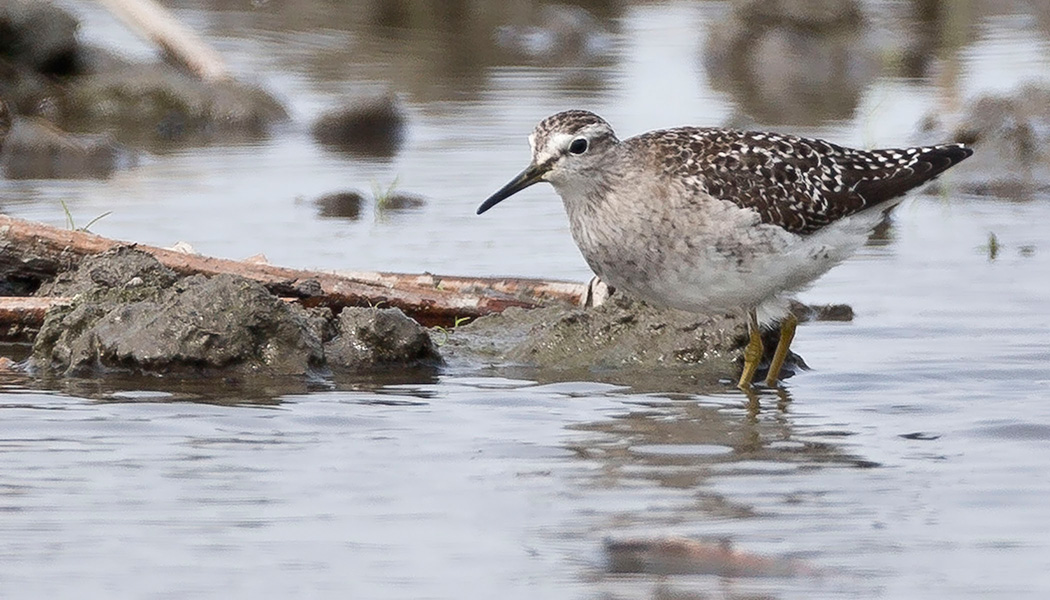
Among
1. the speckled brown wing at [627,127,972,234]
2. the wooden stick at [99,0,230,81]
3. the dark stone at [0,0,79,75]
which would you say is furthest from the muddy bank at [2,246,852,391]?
the dark stone at [0,0,79,75]

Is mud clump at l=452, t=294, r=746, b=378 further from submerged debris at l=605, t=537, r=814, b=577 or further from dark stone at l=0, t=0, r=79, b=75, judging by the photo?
dark stone at l=0, t=0, r=79, b=75

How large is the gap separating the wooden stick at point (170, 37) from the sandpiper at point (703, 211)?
9.53 meters

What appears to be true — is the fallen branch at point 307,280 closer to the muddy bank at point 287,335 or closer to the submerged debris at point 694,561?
the muddy bank at point 287,335

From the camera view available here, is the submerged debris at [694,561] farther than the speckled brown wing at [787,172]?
No

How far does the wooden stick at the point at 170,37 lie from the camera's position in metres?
18.3

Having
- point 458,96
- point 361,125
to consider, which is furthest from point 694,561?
point 458,96

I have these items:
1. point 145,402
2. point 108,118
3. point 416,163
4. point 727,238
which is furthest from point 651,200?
point 108,118

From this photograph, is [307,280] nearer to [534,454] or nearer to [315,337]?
[315,337]

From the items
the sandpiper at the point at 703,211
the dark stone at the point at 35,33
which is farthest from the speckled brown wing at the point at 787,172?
the dark stone at the point at 35,33

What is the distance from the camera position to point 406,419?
8.41 m

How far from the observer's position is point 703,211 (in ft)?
30.2

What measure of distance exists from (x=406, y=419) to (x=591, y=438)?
924 mm

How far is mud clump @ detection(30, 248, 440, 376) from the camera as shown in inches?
358

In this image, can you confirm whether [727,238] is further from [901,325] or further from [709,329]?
[901,325]
